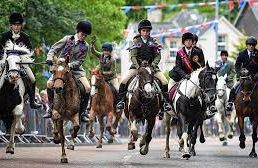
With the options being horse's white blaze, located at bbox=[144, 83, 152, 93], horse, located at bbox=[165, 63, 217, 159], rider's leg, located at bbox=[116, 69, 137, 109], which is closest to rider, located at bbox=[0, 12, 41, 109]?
rider's leg, located at bbox=[116, 69, 137, 109]

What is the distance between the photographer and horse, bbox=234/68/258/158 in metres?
27.9

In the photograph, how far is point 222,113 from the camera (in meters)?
36.4

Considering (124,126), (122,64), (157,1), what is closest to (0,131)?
(124,126)

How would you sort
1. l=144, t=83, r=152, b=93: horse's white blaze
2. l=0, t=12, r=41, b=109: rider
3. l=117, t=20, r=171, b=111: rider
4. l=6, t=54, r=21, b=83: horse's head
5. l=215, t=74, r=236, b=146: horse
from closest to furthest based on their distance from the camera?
l=6, t=54, r=21, b=83: horse's head, l=144, t=83, r=152, b=93: horse's white blaze, l=0, t=12, r=41, b=109: rider, l=117, t=20, r=171, b=111: rider, l=215, t=74, r=236, b=146: horse

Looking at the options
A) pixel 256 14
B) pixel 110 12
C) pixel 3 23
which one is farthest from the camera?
pixel 256 14

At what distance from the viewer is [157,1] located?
9825 centimetres

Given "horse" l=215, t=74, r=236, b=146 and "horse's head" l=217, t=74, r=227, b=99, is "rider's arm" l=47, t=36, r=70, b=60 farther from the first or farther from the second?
"horse" l=215, t=74, r=236, b=146

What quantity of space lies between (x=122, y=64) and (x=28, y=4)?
37.2 meters

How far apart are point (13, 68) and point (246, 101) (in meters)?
7.95

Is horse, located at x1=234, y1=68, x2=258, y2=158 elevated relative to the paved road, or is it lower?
elevated

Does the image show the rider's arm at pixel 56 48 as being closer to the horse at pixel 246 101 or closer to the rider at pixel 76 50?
the rider at pixel 76 50

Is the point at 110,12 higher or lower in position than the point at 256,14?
→ lower

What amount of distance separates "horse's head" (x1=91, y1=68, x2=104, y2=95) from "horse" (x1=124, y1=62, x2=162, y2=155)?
7569mm

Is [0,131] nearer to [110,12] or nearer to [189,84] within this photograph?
[189,84]
